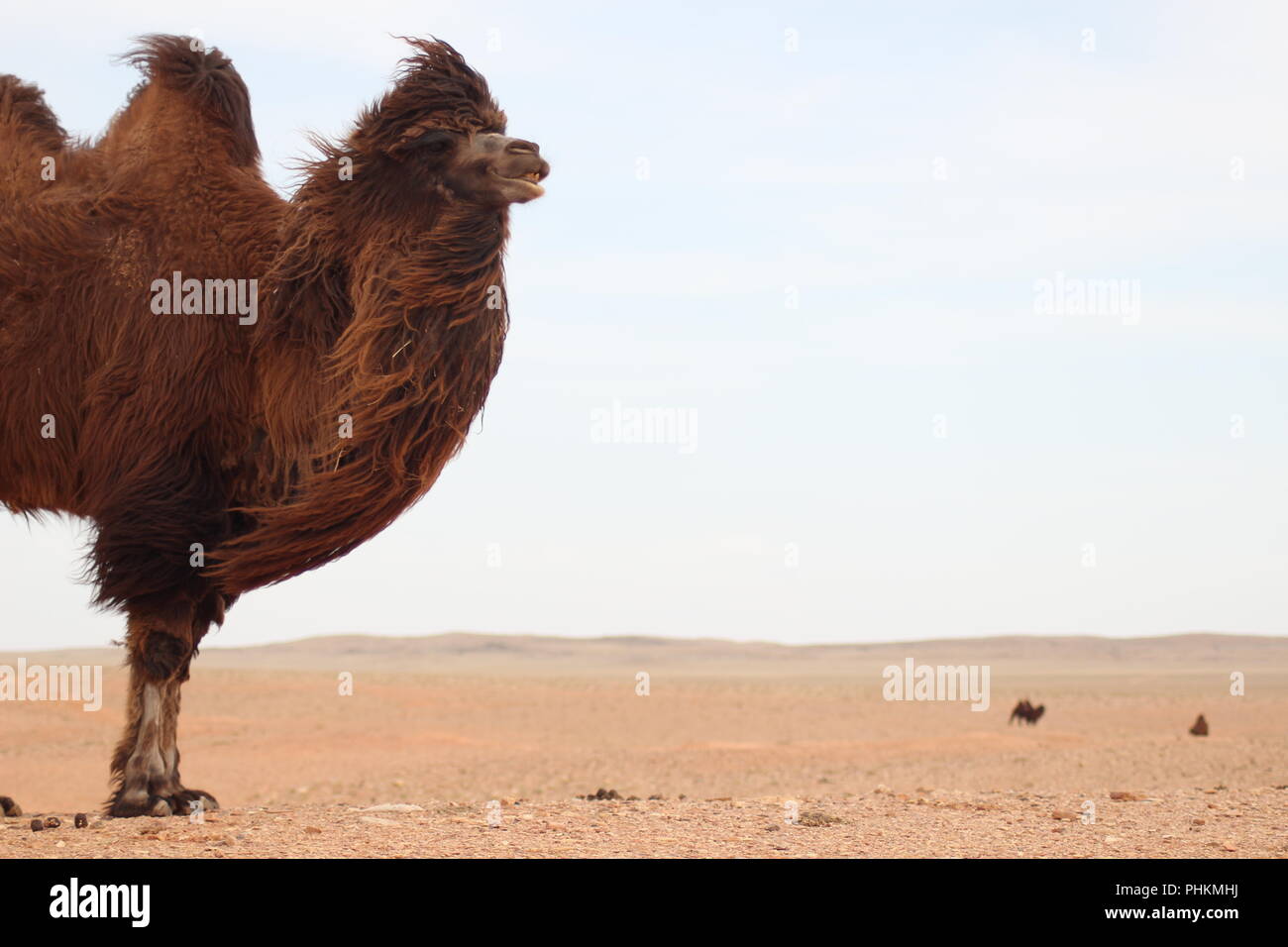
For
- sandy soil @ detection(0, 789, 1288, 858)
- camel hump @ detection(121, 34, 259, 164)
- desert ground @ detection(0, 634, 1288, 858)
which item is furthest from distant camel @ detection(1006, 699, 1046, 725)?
camel hump @ detection(121, 34, 259, 164)

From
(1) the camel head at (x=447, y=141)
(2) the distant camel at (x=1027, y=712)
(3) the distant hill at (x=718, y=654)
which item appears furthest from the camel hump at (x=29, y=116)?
(3) the distant hill at (x=718, y=654)

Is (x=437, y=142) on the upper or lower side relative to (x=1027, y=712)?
upper

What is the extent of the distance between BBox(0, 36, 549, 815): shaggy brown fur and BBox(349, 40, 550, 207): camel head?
1 centimetres

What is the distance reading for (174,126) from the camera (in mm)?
9242

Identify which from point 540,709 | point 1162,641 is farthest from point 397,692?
point 1162,641

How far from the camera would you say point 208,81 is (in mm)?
9430

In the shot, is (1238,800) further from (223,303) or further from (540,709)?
(540,709)

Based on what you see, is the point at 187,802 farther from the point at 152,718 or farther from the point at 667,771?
the point at 667,771

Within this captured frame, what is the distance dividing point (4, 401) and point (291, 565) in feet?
7.17


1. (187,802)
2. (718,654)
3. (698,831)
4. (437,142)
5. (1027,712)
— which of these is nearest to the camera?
(698,831)

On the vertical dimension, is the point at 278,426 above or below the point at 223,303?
below

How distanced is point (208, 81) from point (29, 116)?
1446 millimetres

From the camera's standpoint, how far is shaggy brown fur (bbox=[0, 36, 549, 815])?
7.96 m

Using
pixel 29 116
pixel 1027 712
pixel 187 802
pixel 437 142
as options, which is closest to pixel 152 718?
pixel 187 802
